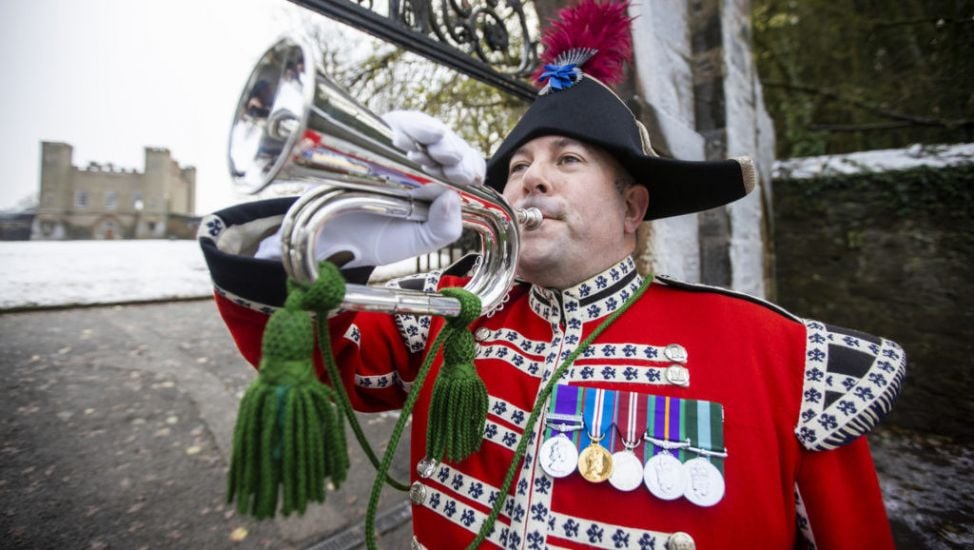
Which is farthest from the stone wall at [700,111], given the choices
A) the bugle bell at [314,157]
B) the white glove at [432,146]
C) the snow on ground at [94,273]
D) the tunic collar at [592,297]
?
the snow on ground at [94,273]

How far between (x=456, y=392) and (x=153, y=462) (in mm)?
2926

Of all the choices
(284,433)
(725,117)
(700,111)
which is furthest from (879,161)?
(284,433)

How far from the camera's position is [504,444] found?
1.33 meters

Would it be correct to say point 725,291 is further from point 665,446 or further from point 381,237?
point 381,237

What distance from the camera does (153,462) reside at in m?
2.90

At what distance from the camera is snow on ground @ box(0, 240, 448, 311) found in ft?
17.5

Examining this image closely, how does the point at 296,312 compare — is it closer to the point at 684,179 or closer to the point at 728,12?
the point at 684,179

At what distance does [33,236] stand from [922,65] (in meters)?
13.8

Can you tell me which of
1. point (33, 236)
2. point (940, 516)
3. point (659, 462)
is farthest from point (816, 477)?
point (33, 236)

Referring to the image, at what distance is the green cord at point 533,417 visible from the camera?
1.17 m

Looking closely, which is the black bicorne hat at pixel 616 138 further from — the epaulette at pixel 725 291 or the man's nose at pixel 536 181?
the epaulette at pixel 725 291

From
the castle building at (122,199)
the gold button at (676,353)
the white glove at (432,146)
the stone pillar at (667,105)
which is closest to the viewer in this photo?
the white glove at (432,146)

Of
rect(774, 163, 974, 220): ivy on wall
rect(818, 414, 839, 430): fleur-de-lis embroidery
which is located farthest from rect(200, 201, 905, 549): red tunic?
rect(774, 163, 974, 220): ivy on wall

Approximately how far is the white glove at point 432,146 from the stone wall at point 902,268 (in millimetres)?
4307
